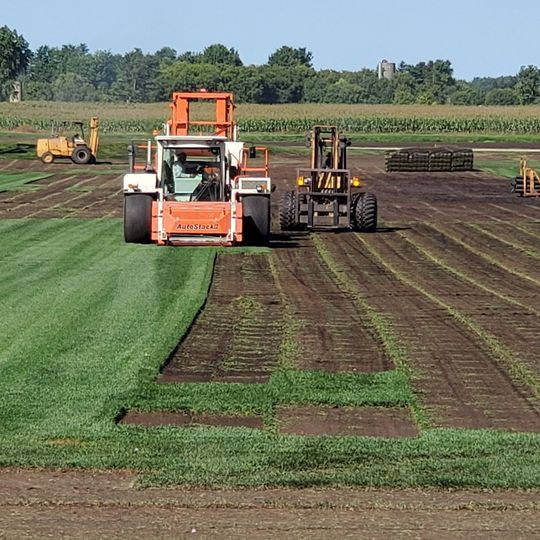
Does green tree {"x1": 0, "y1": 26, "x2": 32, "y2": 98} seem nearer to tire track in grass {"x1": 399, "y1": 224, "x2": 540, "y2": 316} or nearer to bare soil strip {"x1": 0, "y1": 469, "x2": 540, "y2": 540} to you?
tire track in grass {"x1": 399, "y1": 224, "x2": 540, "y2": 316}

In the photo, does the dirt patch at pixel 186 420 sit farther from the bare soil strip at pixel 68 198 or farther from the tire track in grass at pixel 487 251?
the bare soil strip at pixel 68 198

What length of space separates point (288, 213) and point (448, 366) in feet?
56.5

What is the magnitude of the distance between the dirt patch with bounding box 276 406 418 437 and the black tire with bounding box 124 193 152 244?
15.0 meters

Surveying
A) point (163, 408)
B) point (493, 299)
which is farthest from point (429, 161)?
point (163, 408)

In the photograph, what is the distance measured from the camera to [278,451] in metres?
9.55

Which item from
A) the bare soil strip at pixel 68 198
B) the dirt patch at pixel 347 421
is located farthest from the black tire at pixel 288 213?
the dirt patch at pixel 347 421

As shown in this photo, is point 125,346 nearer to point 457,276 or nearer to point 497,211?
point 457,276

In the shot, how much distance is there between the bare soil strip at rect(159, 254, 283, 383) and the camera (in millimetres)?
12617

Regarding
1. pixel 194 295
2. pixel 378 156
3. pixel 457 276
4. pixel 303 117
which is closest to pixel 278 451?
pixel 194 295

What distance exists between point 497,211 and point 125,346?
2449cm

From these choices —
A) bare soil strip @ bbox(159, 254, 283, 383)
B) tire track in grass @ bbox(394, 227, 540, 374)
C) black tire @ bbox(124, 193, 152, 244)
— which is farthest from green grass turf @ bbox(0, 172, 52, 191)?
bare soil strip @ bbox(159, 254, 283, 383)

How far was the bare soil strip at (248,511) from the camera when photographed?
767cm

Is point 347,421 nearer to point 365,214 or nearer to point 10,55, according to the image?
point 365,214

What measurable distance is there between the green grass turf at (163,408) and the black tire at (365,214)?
1246cm
